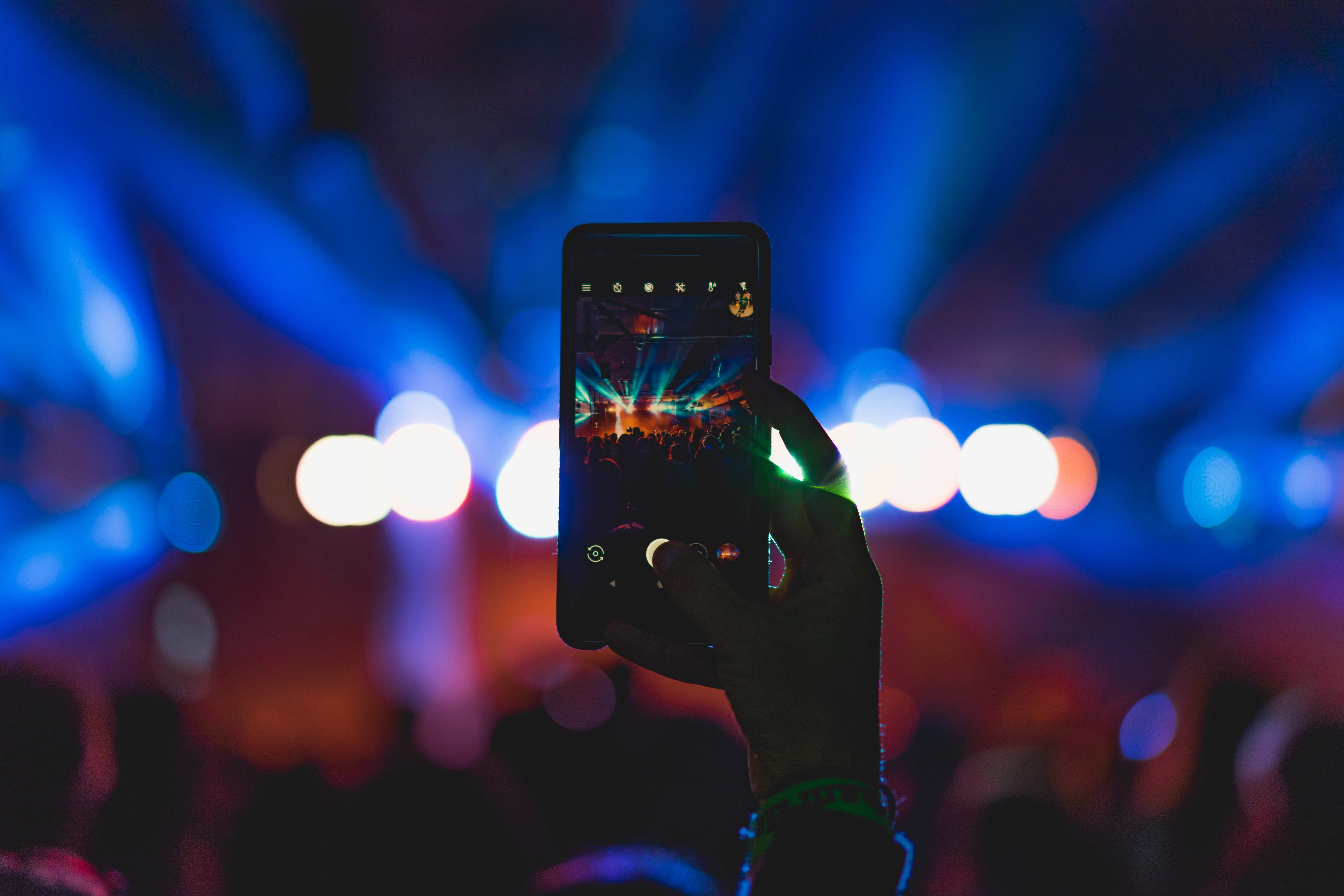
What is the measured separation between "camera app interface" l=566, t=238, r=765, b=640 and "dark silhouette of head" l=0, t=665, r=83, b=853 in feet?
11.1

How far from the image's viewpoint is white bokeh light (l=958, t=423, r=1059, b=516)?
618 cm

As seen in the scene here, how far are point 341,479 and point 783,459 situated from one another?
211 inches

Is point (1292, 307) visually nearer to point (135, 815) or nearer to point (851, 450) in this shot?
point (851, 450)

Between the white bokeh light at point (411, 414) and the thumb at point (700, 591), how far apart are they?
4378mm

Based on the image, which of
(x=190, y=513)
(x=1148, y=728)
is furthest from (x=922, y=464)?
(x=190, y=513)

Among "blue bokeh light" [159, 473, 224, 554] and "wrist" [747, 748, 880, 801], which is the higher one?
"blue bokeh light" [159, 473, 224, 554]

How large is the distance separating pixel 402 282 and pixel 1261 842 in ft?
19.1

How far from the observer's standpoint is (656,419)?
107 centimetres

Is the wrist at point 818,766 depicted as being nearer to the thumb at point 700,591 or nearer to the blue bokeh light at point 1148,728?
the thumb at point 700,591

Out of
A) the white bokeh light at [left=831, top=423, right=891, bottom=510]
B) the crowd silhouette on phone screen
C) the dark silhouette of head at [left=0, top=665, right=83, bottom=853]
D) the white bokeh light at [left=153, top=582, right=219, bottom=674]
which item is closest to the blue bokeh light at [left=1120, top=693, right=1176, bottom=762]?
the crowd silhouette on phone screen

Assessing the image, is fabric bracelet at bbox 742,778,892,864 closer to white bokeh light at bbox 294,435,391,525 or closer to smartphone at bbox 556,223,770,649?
smartphone at bbox 556,223,770,649

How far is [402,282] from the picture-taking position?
3.92 meters

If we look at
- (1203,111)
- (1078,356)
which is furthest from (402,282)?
(1078,356)

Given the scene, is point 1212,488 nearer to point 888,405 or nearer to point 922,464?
point 922,464
